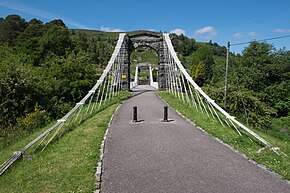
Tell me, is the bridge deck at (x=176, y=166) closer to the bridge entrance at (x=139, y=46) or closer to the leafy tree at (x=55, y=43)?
the bridge entrance at (x=139, y=46)

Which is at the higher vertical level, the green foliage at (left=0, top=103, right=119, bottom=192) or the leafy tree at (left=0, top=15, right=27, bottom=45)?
the leafy tree at (left=0, top=15, right=27, bottom=45)

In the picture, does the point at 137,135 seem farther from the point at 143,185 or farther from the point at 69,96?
the point at 69,96

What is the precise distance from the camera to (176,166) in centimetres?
647

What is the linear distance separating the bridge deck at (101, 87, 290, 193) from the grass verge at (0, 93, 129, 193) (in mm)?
424

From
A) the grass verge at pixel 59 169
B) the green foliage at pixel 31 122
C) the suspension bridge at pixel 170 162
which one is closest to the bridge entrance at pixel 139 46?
the green foliage at pixel 31 122

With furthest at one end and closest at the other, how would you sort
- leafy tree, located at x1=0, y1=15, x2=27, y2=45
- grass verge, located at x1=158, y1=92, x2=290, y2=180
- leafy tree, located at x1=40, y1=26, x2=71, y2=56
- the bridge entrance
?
leafy tree, located at x1=0, y1=15, x2=27, y2=45 < leafy tree, located at x1=40, y1=26, x2=71, y2=56 < the bridge entrance < grass verge, located at x1=158, y1=92, x2=290, y2=180

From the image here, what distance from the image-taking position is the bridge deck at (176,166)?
17.6 feet

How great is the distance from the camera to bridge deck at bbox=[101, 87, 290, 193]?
5.37 metres

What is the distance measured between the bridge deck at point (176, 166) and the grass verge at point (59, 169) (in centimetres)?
42

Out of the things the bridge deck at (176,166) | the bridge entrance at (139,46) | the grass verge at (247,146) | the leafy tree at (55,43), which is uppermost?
the leafy tree at (55,43)

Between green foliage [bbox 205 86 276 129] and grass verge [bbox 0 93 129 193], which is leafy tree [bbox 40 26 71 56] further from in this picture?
grass verge [bbox 0 93 129 193]

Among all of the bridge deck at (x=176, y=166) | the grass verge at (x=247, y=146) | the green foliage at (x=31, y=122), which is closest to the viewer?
the bridge deck at (x=176, y=166)

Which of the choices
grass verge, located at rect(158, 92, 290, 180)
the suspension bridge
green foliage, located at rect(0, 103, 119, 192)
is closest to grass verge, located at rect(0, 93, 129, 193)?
green foliage, located at rect(0, 103, 119, 192)

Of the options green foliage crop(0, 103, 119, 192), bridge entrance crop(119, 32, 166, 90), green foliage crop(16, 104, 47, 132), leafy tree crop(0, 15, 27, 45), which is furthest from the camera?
leafy tree crop(0, 15, 27, 45)
